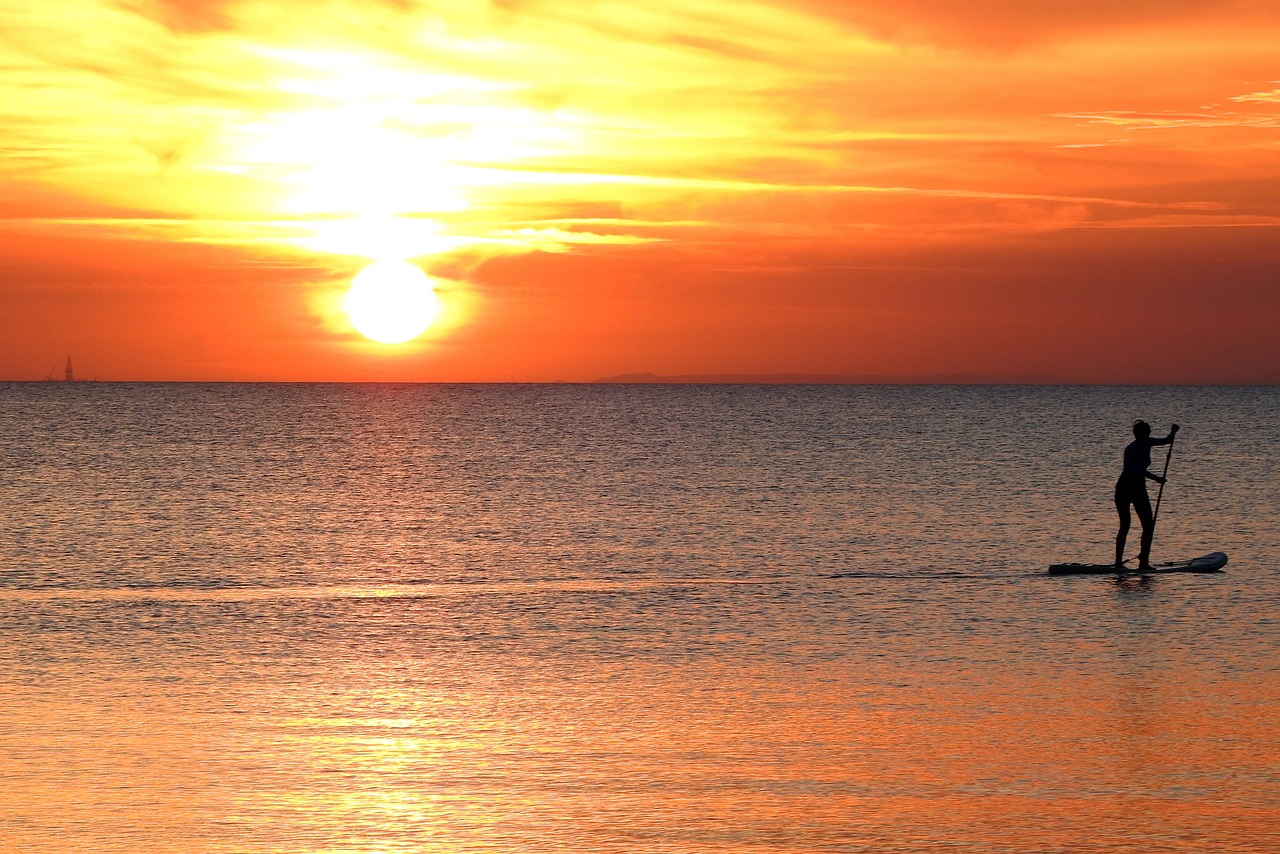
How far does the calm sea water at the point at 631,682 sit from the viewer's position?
10945mm

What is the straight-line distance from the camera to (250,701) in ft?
51.1

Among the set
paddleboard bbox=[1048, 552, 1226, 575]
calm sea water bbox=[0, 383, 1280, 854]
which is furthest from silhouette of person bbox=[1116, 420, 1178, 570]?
calm sea water bbox=[0, 383, 1280, 854]

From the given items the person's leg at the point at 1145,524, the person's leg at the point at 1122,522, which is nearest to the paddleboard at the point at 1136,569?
the person's leg at the point at 1145,524

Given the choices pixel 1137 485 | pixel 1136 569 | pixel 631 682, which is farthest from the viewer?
pixel 1137 485

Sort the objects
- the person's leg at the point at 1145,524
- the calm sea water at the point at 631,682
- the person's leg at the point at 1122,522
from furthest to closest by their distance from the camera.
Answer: the person's leg at the point at 1122,522
the person's leg at the point at 1145,524
the calm sea water at the point at 631,682

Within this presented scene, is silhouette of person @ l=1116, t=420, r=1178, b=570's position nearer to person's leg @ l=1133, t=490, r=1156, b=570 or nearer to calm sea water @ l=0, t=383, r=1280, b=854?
person's leg @ l=1133, t=490, r=1156, b=570

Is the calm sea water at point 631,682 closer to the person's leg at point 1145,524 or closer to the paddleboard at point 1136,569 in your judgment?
the paddleboard at point 1136,569

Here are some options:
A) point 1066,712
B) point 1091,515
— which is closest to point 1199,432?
point 1091,515

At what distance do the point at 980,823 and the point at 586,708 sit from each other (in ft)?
17.6

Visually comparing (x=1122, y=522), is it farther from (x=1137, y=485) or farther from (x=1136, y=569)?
(x=1136, y=569)

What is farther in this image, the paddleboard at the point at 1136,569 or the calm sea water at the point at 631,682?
the paddleboard at the point at 1136,569

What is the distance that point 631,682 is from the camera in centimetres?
1681

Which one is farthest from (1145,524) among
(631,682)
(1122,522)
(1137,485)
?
(631,682)

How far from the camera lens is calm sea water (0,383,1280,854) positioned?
1095 cm
